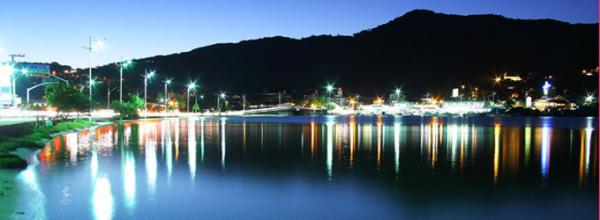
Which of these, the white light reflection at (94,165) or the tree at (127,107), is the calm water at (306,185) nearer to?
the white light reflection at (94,165)

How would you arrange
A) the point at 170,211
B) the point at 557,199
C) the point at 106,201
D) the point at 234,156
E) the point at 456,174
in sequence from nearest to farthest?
the point at 170,211 → the point at 106,201 → the point at 557,199 → the point at 456,174 → the point at 234,156

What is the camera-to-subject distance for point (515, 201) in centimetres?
1364

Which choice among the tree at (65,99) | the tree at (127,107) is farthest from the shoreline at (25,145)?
the tree at (127,107)

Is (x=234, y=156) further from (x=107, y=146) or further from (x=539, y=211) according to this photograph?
(x=539, y=211)

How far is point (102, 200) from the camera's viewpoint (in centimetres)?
1302

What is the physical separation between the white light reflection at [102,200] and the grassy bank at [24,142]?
4.54 m

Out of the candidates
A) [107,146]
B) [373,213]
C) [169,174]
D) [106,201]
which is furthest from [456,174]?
[107,146]

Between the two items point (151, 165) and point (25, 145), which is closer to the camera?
point (151, 165)

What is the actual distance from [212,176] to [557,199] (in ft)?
32.1

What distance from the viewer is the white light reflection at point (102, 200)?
11508mm

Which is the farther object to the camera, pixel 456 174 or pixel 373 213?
pixel 456 174

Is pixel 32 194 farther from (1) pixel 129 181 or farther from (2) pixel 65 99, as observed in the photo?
(2) pixel 65 99

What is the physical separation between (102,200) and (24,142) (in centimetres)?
1601

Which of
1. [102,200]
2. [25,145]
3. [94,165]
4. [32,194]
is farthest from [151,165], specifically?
[25,145]
